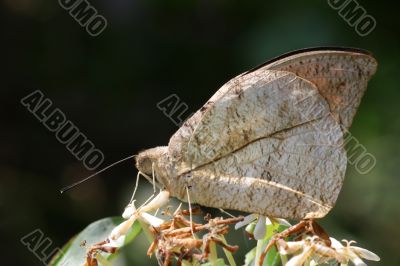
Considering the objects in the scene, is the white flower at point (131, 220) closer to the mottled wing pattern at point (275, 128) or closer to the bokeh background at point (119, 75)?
the mottled wing pattern at point (275, 128)

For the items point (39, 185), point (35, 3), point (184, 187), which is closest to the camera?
point (184, 187)

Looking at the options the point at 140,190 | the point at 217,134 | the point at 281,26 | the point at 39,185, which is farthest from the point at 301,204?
the point at 39,185

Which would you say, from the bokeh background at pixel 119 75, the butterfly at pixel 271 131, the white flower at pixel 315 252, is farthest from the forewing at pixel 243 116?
the bokeh background at pixel 119 75

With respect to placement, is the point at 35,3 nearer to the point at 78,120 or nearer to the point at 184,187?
the point at 78,120

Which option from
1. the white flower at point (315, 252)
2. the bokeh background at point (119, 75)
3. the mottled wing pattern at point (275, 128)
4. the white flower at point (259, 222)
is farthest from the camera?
the bokeh background at point (119, 75)

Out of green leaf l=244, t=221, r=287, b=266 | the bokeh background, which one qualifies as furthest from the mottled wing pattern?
the bokeh background

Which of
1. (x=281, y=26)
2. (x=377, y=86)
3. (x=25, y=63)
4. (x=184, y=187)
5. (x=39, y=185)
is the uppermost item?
(x=25, y=63)

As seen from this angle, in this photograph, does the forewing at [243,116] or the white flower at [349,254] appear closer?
the white flower at [349,254]

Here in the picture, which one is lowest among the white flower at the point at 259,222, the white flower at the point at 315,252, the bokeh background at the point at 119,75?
the white flower at the point at 315,252
